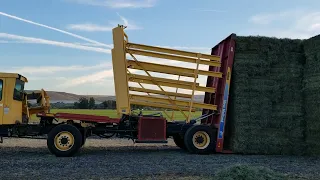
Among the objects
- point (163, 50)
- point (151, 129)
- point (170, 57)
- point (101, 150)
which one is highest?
point (163, 50)

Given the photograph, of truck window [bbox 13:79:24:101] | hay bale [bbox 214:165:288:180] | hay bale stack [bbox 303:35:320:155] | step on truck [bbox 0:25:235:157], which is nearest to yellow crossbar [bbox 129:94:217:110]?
step on truck [bbox 0:25:235:157]

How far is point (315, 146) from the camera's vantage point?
1162cm

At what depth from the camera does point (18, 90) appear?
11805mm

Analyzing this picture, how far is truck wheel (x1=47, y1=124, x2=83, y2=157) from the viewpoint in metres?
11.2

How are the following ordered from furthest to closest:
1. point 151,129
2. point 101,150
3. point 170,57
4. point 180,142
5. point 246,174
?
1. point 180,142
2. point 101,150
3. point 170,57
4. point 151,129
5. point 246,174

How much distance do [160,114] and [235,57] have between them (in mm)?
2933

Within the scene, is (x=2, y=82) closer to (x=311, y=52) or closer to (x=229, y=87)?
(x=229, y=87)

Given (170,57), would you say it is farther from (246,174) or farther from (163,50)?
(246,174)

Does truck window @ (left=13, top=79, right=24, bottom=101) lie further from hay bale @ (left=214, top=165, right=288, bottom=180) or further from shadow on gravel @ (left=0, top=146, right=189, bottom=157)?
hay bale @ (left=214, top=165, right=288, bottom=180)

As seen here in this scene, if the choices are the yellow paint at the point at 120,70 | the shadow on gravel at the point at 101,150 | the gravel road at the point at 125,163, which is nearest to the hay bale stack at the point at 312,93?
the gravel road at the point at 125,163

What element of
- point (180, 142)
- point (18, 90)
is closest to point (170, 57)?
point (180, 142)

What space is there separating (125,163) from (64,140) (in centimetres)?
224

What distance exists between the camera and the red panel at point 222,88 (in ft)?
40.0

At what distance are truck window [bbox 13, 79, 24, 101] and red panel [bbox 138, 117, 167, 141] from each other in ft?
12.1
